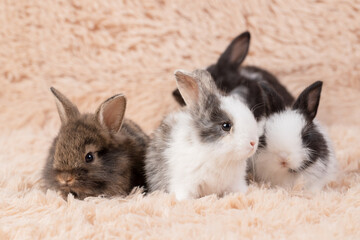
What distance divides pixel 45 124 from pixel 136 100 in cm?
61

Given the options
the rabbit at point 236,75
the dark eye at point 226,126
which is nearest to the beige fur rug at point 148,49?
the rabbit at point 236,75

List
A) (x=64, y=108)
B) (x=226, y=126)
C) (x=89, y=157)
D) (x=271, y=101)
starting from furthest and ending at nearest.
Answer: (x=271, y=101)
(x=64, y=108)
(x=89, y=157)
(x=226, y=126)

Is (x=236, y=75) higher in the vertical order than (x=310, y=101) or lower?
lower

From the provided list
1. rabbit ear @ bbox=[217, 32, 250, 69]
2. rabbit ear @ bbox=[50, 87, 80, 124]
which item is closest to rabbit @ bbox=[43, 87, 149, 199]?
rabbit ear @ bbox=[50, 87, 80, 124]

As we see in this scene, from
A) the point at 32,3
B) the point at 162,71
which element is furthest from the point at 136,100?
the point at 32,3

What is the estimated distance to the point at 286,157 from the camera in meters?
2.15

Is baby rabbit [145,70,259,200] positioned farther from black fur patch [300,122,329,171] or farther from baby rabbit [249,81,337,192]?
black fur patch [300,122,329,171]

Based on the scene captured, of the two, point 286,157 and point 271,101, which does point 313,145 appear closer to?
point 286,157

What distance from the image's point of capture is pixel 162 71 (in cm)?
366

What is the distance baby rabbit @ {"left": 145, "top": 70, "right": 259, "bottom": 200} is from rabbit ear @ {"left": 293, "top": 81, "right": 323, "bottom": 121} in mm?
344

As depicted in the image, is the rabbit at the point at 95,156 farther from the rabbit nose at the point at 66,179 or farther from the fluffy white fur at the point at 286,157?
the fluffy white fur at the point at 286,157

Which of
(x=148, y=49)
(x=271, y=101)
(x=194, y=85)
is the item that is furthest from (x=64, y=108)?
(x=148, y=49)

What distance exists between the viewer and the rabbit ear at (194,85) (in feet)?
6.77

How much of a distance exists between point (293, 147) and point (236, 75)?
30.2 inches
